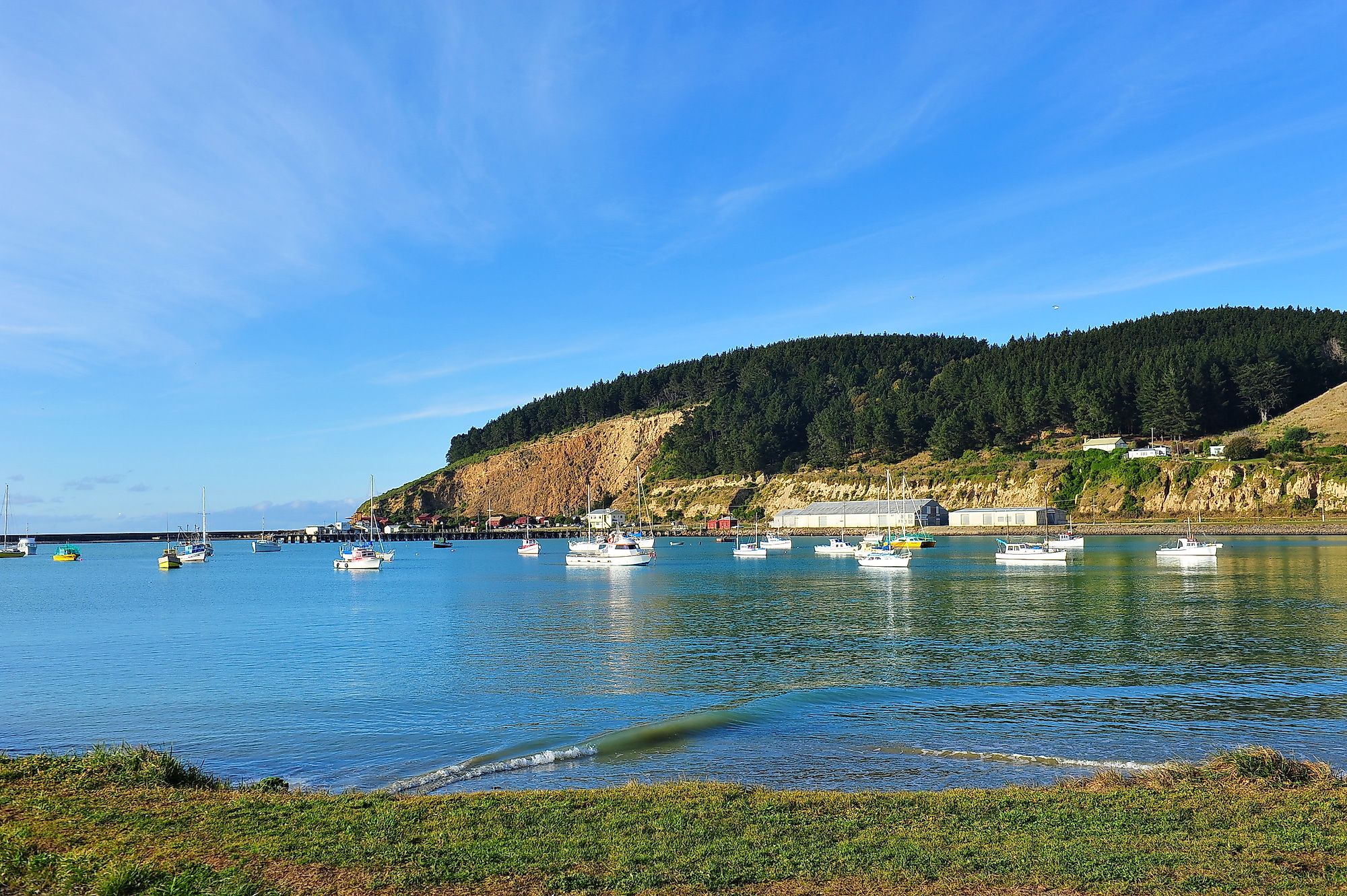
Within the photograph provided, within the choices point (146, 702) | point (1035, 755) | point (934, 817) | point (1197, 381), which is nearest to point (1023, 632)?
point (1035, 755)

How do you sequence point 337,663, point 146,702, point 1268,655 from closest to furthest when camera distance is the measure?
1. point 146,702
2. point 1268,655
3. point 337,663

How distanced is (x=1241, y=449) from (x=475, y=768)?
140381mm

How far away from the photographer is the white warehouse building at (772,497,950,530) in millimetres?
152625

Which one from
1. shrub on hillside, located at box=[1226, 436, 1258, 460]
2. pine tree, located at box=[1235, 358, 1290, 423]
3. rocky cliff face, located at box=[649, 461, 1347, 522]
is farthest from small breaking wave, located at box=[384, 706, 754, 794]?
pine tree, located at box=[1235, 358, 1290, 423]

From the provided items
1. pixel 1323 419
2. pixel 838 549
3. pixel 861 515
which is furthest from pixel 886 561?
pixel 1323 419

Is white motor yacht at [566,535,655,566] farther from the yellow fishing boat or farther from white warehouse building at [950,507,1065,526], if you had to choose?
white warehouse building at [950,507,1065,526]

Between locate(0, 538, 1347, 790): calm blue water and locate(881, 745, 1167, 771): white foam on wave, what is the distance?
0.09m

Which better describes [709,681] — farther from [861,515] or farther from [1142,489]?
[861,515]

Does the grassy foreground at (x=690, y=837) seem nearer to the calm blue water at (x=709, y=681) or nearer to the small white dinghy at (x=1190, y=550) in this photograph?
the calm blue water at (x=709, y=681)

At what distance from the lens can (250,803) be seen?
13.2 metres

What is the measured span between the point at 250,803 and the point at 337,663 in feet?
76.0

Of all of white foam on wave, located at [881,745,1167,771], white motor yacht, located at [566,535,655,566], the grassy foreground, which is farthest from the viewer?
white motor yacht, located at [566,535,655,566]

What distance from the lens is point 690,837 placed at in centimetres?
1148

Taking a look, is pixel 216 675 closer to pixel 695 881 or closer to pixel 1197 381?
pixel 695 881
